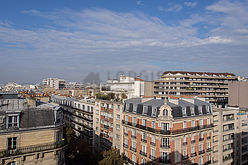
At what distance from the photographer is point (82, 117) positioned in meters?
56.6

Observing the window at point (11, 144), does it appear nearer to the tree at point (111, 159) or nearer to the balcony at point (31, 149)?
the balcony at point (31, 149)

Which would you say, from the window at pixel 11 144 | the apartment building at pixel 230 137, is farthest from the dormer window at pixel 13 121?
the apartment building at pixel 230 137

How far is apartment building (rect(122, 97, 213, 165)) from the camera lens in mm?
33781

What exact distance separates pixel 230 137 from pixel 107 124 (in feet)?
94.4

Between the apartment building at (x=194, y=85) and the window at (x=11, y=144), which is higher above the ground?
the apartment building at (x=194, y=85)

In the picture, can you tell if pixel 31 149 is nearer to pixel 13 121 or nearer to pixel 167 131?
pixel 13 121

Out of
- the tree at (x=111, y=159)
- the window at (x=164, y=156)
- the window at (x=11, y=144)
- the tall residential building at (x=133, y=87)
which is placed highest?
the tall residential building at (x=133, y=87)

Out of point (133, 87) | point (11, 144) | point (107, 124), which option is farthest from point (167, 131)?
point (133, 87)

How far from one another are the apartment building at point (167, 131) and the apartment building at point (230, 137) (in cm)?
352

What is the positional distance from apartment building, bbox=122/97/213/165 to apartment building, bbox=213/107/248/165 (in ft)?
11.6

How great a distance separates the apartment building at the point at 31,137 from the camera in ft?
73.2

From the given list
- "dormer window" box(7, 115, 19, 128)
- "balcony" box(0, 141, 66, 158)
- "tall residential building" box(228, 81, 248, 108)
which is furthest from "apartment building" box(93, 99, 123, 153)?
"tall residential building" box(228, 81, 248, 108)

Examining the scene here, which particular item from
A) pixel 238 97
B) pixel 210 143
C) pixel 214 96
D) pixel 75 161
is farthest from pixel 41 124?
pixel 214 96

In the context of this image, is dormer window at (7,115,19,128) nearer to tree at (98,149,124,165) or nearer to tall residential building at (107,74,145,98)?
tree at (98,149,124,165)
